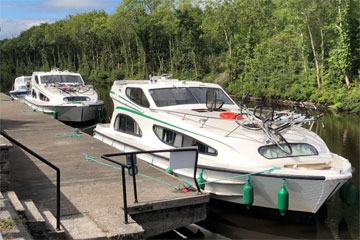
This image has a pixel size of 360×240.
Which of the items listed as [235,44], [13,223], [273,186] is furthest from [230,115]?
[235,44]

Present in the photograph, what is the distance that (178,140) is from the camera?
32.9 ft

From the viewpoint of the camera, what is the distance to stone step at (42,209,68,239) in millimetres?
5812

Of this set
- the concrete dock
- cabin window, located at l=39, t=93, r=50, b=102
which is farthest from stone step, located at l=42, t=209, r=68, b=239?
cabin window, located at l=39, t=93, r=50, b=102

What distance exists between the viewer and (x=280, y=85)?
112 ft

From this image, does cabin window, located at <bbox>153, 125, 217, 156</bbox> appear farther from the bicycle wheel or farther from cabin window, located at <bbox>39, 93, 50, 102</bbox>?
cabin window, located at <bbox>39, 93, 50, 102</bbox>

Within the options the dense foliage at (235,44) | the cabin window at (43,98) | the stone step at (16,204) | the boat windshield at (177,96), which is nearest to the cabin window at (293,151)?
the boat windshield at (177,96)

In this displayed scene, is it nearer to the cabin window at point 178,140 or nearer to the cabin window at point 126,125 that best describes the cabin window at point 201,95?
the cabin window at point 178,140

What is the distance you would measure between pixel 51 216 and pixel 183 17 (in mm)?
41476

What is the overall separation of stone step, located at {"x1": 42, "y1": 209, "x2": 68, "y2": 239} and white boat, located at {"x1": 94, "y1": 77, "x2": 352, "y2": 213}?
3.51 m

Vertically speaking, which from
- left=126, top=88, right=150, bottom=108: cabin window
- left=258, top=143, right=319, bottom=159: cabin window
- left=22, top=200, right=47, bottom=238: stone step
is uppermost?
left=126, top=88, right=150, bottom=108: cabin window

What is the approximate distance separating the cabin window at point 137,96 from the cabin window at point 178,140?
101 cm

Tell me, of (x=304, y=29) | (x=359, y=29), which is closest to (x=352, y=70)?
(x=359, y=29)

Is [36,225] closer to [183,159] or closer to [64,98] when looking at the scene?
[183,159]

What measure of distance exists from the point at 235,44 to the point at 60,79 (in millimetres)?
22488
